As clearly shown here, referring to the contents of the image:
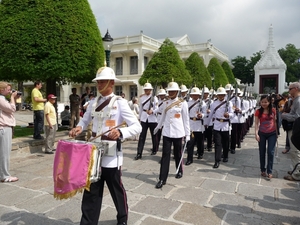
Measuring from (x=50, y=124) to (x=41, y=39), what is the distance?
9.11ft

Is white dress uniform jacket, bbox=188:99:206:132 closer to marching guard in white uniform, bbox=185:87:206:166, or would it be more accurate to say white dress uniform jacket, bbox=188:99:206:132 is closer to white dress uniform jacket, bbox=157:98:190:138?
marching guard in white uniform, bbox=185:87:206:166

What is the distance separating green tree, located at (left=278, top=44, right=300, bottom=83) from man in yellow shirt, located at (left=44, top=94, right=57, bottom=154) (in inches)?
2305

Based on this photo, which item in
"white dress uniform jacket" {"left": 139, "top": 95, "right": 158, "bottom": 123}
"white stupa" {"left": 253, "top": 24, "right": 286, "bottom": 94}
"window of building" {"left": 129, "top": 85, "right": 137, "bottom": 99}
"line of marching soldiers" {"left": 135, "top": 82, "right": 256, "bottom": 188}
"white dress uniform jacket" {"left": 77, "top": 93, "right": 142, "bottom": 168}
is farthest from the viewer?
"white stupa" {"left": 253, "top": 24, "right": 286, "bottom": 94}

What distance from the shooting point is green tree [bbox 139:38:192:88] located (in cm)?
2030

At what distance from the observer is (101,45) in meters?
10.0

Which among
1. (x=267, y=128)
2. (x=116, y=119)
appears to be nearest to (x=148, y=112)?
(x=267, y=128)

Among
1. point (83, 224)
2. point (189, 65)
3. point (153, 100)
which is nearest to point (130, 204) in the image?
point (83, 224)

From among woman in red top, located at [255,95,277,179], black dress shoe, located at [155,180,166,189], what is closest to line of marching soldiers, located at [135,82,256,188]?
black dress shoe, located at [155,180,166,189]

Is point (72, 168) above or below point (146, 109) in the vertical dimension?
below

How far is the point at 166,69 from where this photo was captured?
807 inches

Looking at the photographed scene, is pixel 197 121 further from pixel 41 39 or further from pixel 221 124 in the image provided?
pixel 41 39

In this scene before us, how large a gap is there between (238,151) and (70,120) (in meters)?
7.28

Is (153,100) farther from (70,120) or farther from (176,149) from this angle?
(70,120)

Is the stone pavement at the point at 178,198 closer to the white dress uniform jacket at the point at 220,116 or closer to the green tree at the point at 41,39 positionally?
the white dress uniform jacket at the point at 220,116
